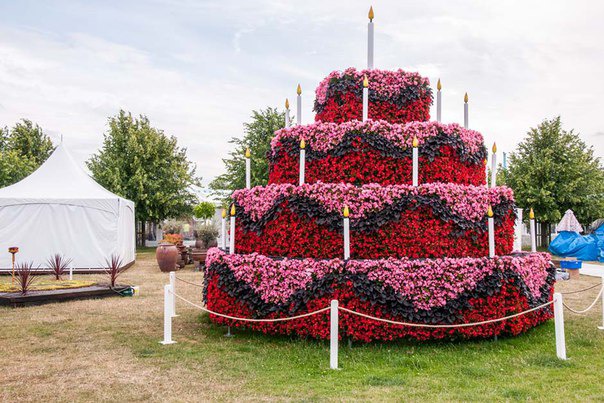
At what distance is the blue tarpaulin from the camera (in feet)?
90.6

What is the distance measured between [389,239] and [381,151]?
1624 mm

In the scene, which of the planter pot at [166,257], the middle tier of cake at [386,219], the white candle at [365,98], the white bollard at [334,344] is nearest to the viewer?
the white bollard at [334,344]

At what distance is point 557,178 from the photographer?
3456cm

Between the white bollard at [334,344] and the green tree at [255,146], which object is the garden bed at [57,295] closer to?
the white bollard at [334,344]

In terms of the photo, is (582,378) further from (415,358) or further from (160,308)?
(160,308)

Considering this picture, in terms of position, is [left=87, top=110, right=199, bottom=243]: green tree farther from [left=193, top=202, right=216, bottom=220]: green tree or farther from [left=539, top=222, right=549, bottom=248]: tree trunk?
[left=539, top=222, right=549, bottom=248]: tree trunk

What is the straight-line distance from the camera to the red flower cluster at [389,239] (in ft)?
28.2

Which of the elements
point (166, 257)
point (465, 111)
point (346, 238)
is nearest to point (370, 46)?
point (465, 111)

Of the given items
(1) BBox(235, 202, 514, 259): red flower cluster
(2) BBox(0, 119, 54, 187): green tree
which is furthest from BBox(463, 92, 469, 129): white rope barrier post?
(2) BBox(0, 119, 54, 187): green tree

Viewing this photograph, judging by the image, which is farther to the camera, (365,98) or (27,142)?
(27,142)

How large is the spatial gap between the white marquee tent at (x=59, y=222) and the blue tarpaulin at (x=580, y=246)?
72.9 ft

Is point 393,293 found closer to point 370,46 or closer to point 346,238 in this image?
point 346,238

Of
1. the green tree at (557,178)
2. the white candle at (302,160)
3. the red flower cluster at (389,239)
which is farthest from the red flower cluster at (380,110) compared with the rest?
the green tree at (557,178)

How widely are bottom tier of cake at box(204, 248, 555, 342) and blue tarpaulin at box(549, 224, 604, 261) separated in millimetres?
21523
